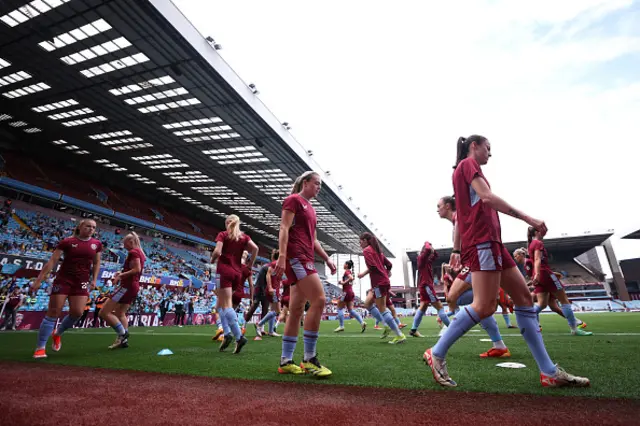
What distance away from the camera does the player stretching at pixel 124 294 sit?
568cm

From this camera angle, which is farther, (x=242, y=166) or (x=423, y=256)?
(x=242, y=166)

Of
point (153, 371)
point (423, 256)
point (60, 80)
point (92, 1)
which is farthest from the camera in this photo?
point (60, 80)

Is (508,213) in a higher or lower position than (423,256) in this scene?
lower

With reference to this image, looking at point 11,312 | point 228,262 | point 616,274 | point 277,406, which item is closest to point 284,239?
point 277,406

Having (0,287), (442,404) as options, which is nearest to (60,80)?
(0,287)

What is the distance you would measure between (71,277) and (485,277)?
17.7 ft

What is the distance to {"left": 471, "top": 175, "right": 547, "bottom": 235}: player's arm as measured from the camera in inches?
86.0

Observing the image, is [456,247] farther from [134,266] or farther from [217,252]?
[134,266]

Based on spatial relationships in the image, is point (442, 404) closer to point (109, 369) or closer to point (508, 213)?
point (508, 213)

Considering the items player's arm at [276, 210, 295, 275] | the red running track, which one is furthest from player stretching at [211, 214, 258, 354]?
the red running track

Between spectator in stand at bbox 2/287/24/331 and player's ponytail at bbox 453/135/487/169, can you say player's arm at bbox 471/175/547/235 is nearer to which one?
player's ponytail at bbox 453/135/487/169

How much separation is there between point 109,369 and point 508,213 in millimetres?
4018

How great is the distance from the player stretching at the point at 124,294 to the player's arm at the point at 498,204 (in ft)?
17.6

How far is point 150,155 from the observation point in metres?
25.0
